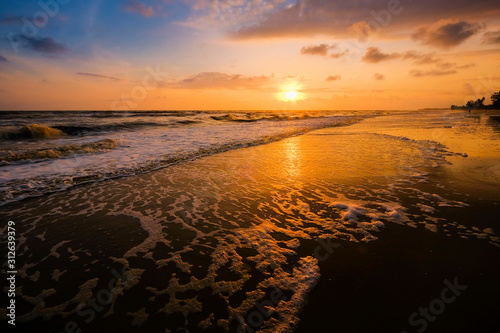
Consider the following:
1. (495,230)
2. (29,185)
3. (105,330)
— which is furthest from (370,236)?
(29,185)

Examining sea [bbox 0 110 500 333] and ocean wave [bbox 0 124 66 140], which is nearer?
sea [bbox 0 110 500 333]

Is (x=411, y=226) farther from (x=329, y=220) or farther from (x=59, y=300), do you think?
(x=59, y=300)

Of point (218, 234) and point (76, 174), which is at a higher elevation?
point (76, 174)

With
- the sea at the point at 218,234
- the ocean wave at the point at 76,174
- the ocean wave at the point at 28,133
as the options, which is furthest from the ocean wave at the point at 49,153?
the ocean wave at the point at 28,133

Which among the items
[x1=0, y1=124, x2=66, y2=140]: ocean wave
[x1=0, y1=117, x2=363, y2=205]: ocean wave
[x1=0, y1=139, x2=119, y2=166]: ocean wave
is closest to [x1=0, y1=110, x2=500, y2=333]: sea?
[x1=0, y1=117, x2=363, y2=205]: ocean wave

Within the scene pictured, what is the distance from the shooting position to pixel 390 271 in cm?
310

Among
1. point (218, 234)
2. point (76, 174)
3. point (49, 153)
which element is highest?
point (49, 153)

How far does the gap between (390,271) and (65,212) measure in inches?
252

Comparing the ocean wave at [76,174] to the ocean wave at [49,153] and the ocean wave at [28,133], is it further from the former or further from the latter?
the ocean wave at [28,133]

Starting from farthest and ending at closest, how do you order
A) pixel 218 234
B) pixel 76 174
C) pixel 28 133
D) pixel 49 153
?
pixel 28 133 → pixel 49 153 → pixel 76 174 → pixel 218 234

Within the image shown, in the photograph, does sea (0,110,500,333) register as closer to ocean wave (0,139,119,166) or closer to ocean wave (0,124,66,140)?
ocean wave (0,139,119,166)

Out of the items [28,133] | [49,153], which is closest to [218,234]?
[49,153]

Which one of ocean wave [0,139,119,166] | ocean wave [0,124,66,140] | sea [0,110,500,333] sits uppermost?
ocean wave [0,124,66,140]

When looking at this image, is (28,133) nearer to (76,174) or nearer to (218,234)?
(76,174)
